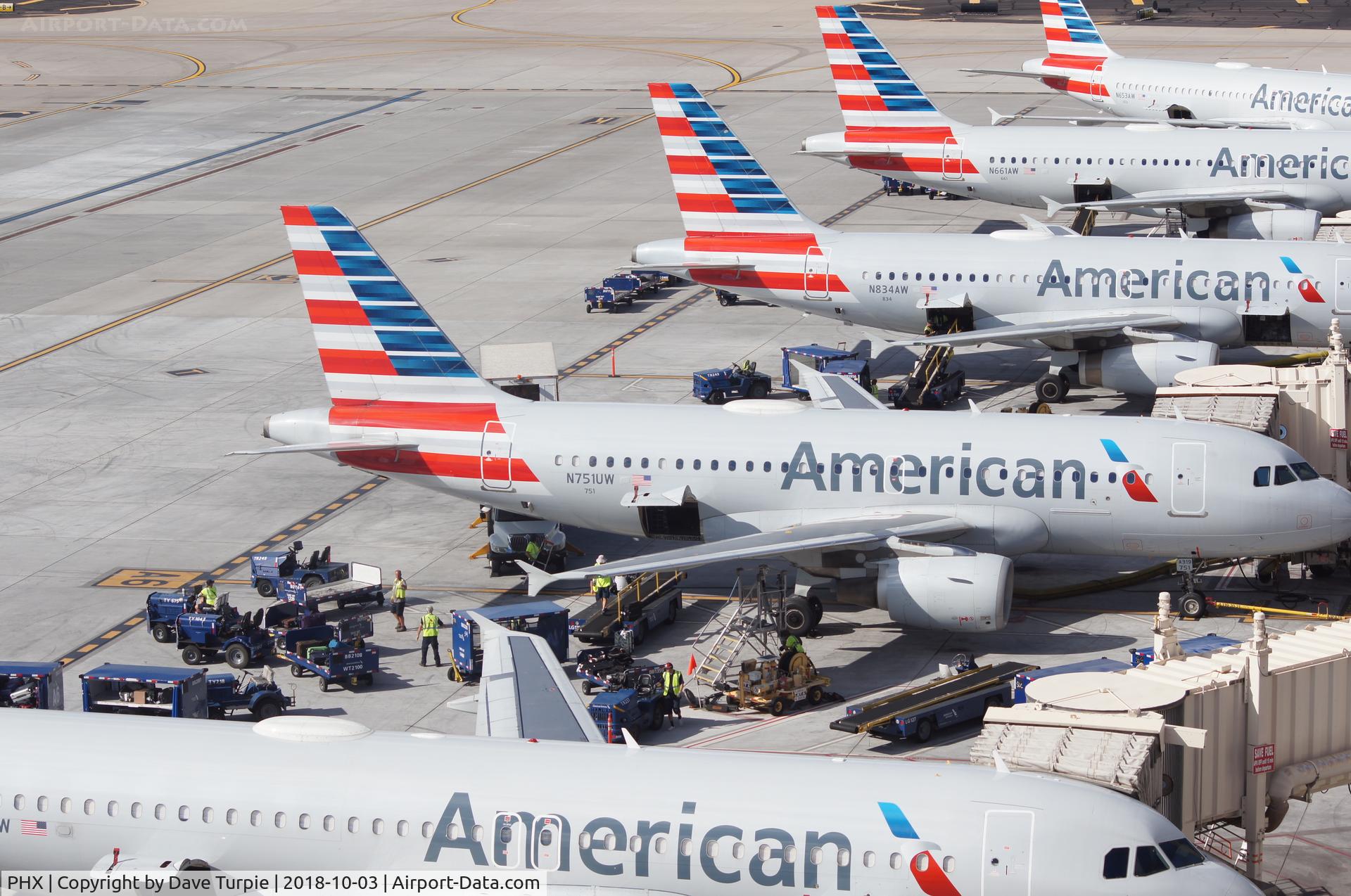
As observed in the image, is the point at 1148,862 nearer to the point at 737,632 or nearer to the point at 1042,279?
the point at 737,632

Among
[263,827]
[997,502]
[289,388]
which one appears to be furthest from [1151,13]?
[263,827]

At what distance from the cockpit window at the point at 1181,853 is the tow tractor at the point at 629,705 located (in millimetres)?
14501

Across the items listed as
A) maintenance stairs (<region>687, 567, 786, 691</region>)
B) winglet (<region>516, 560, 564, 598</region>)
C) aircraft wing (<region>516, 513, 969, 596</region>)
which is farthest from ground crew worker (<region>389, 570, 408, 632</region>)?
maintenance stairs (<region>687, 567, 786, 691</region>)

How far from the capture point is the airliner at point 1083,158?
74938 mm

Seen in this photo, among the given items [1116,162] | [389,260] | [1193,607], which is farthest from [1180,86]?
[1193,607]

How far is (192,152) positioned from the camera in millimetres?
107375

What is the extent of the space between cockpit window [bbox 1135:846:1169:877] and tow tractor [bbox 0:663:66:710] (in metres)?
23.8

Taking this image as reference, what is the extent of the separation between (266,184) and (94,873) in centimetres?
7551

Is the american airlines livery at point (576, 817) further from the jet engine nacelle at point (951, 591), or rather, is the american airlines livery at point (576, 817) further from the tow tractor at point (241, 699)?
the jet engine nacelle at point (951, 591)

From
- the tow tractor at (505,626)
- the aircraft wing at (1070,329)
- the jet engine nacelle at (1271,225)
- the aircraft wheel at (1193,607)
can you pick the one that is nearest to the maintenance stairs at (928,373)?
the aircraft wing at (1070,329)

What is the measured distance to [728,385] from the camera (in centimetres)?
6050

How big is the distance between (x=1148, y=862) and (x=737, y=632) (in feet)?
60.9

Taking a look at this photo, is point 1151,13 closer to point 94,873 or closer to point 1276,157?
point 1276,157

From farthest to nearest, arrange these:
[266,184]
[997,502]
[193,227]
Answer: [266,184] < [193,227] < [997,502]
